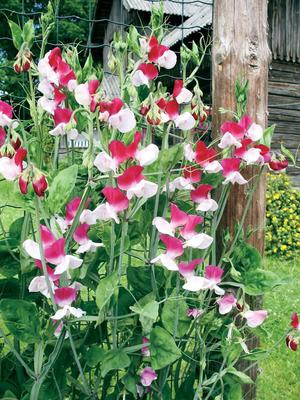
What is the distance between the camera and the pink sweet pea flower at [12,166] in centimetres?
120

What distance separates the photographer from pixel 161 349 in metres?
1.41

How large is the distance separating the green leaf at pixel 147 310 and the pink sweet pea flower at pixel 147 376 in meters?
0.14

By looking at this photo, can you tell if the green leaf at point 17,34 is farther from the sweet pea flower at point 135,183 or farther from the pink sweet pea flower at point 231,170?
the pink sweet pea flower at point 231,170

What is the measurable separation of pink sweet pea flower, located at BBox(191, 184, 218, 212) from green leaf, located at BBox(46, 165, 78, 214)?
37cm

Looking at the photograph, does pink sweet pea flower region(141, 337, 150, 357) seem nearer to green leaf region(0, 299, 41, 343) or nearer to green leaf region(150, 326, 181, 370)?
green leaf region(150, 326, 181, 370)

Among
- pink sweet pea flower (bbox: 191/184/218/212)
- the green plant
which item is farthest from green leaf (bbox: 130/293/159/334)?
the green plant

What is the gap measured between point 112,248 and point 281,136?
863cm

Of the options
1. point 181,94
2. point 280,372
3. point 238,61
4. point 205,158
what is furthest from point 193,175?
point 280,372

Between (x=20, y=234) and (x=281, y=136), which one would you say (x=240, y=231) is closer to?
(x=20, y=234)

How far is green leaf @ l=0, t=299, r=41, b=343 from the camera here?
4.56 ft

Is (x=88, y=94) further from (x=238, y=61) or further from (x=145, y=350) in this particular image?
(x=238, y=61)

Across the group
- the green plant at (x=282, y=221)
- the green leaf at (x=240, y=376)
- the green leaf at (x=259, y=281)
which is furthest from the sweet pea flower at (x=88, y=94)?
the green plant at (x=282, y=221)

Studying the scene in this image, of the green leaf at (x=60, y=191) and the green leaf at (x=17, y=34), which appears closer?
the green leaf at (x=60, y=191)

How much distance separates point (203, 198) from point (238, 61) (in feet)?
1.88
